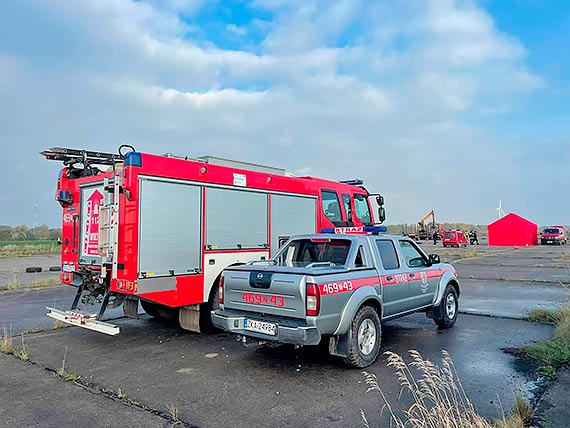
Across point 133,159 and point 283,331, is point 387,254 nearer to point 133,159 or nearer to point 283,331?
point 283,331

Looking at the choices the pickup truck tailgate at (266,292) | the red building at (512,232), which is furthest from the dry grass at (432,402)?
the red building at (512,232)

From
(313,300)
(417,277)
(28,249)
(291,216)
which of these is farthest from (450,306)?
(28,249)

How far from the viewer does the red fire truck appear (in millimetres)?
6414

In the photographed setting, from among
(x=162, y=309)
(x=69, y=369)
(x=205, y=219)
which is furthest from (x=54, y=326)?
(x=205, y=219)

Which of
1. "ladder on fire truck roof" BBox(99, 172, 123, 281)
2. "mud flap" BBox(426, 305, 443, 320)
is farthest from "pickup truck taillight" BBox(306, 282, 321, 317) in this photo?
"mud flap" BBox(426, 305, 443, 320)

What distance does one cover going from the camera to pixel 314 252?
22.1 feet

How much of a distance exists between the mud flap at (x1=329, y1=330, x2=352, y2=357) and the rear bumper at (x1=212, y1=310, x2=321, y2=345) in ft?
1.54

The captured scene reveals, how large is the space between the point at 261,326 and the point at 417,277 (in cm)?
300

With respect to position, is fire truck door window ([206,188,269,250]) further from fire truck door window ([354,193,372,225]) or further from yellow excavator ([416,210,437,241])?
yellow excavator ([416,210,437,241])

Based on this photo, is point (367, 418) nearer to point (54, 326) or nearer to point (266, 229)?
point (266, 229)

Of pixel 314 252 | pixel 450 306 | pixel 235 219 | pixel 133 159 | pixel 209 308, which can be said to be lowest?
pixel 450 306

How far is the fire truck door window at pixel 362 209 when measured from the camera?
11305 millimetres

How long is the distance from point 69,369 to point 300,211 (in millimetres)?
5437

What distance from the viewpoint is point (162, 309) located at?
8.31 metres
